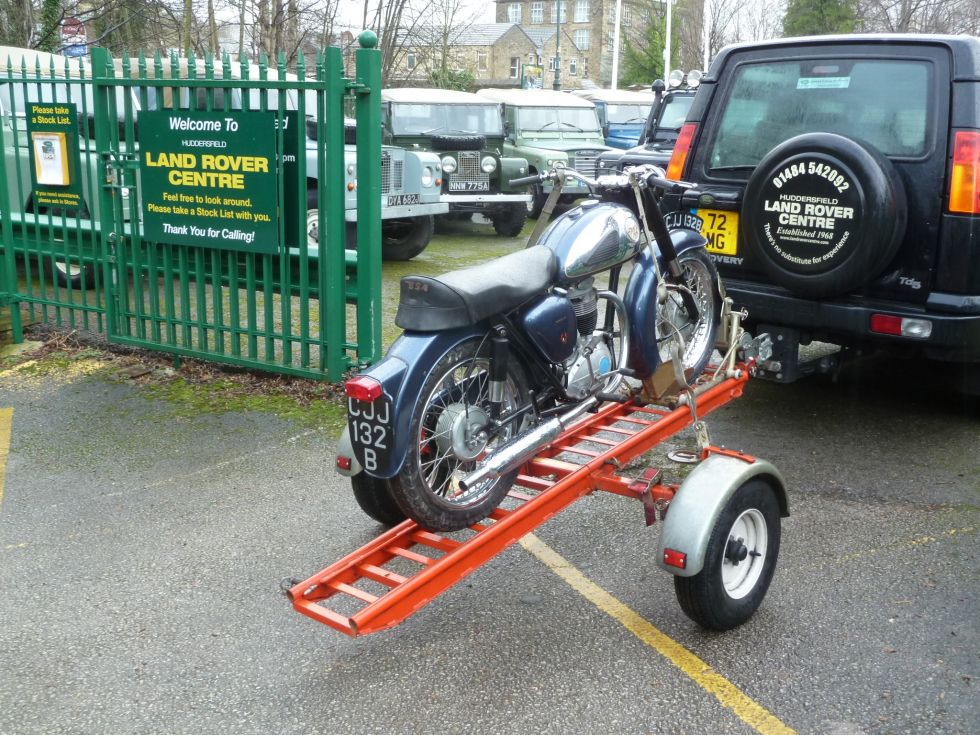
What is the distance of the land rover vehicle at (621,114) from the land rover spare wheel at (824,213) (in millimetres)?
17423

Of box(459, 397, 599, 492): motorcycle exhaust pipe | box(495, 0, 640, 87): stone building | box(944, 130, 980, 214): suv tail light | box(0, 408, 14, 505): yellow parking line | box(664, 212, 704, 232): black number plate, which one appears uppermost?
box(495, 0, 640, 87): stone building

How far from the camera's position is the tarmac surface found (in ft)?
10.2

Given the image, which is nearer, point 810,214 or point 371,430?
point 371,430

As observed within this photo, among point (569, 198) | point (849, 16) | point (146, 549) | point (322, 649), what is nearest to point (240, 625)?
point (322, 649)

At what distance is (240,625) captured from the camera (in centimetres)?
361

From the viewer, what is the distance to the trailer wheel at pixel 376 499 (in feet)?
12.8

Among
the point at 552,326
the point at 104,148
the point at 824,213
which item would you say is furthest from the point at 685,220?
the point at 104,148

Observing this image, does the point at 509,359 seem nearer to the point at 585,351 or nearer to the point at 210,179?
the point at 585,351

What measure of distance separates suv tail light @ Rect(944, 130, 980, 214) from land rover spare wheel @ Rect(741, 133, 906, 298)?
0.27 metres

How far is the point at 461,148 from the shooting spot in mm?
14312

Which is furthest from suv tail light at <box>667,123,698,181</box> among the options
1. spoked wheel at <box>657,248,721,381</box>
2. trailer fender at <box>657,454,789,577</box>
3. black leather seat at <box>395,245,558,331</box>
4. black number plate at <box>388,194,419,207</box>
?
black number plate at <box>388,194,419,207</box>

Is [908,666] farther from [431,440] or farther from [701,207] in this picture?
[701,207]

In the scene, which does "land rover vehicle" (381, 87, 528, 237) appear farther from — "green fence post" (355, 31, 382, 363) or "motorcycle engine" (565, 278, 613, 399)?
"motorcycle engine" (565, 278, 613, 399)

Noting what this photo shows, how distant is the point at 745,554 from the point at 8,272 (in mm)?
5980
